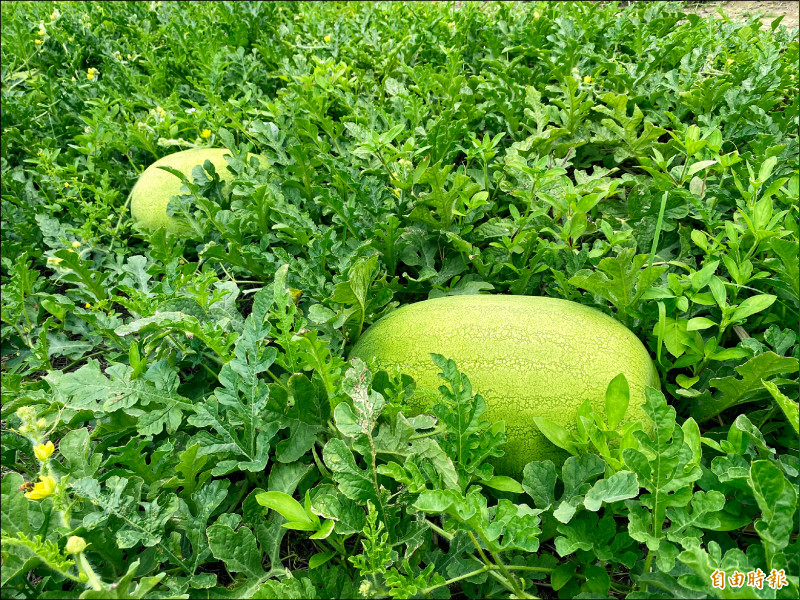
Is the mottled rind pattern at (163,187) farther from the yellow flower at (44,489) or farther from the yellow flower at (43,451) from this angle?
the yellow flower at (44,489)

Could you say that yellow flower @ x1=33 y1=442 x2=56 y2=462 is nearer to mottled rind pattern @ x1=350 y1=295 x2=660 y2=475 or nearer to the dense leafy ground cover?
the dense leafy ground cover

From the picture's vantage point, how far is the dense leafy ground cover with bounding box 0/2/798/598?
1502 millimetres

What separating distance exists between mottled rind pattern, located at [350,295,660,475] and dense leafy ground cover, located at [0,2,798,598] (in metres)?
0.09

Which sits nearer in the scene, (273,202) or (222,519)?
(222,519)

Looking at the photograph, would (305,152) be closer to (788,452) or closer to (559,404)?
(559,404)

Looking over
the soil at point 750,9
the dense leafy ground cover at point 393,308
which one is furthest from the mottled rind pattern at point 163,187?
the soil at point 750,9

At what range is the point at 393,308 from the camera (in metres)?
2.30

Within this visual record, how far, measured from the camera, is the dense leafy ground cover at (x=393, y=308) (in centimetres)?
150

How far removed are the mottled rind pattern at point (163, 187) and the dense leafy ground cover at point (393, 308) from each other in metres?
0.15

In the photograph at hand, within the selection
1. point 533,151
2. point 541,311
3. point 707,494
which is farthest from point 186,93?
point 707,494

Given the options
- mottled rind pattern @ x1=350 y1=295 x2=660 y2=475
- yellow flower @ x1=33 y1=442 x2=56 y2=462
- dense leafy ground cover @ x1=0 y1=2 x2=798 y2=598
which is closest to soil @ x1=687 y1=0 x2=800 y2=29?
dense leafy ground cover @ x1=0 y1=2 x2=798 y2=598

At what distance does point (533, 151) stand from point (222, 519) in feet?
7.29

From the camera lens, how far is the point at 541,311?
6.41 ft

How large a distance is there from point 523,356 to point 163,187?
7.79 feet
